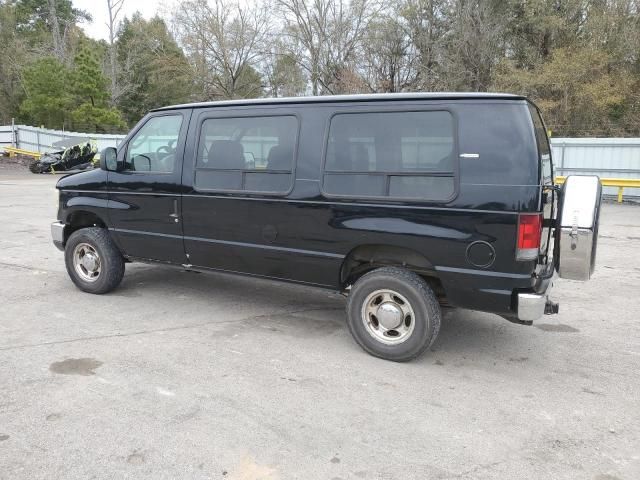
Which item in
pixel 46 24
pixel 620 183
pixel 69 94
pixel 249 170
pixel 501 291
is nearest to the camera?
pixel 501 291

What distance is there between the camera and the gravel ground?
284 cm

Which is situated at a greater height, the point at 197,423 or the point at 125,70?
the point at 125,70

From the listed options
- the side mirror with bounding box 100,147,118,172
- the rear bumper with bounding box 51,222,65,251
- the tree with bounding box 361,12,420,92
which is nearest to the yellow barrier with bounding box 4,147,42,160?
the tree with bounding box 361,12,420,92

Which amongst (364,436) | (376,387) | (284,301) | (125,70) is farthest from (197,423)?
(125,70)

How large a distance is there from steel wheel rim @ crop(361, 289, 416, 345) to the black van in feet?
0.04

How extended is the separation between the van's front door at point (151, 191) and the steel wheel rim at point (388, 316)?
202 cm

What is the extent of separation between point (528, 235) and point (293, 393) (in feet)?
6.28

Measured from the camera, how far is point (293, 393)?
3598 millimetres

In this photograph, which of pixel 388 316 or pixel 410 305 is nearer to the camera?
pixel 410 305

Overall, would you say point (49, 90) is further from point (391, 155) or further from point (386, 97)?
point (391, 155)

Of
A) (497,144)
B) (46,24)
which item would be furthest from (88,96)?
(497,144)

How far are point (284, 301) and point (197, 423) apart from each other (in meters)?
2.59

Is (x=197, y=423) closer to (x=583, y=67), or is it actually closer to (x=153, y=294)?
(x=153, y=294)

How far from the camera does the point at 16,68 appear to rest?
115 ft
